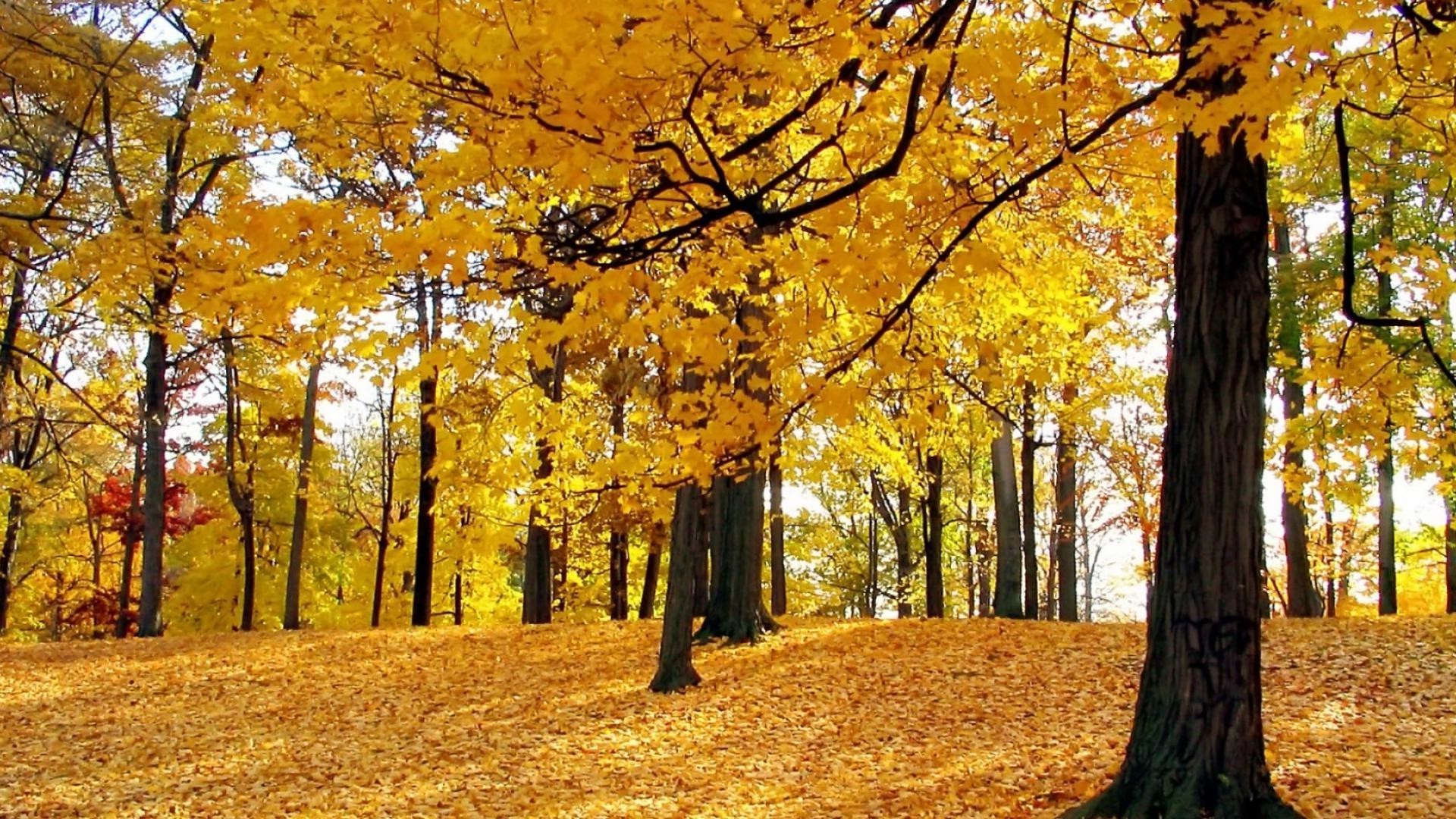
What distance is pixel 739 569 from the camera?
1078 centimetres

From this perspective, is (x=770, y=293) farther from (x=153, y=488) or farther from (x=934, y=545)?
(x=934, y=545)

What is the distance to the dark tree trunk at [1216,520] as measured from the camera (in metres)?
4.26

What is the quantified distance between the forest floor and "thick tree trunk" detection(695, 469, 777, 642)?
422 mm

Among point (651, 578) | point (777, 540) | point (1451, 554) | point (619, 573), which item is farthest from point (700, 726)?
point (619, 573)

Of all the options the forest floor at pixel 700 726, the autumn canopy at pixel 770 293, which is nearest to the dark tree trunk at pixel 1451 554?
the autumn canopy at pixel 770 293

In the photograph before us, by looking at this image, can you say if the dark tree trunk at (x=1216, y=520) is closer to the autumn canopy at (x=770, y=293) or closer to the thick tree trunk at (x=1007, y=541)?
the autumn canopy at (x=770, y=293)

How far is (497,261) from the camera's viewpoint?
353 centimetres

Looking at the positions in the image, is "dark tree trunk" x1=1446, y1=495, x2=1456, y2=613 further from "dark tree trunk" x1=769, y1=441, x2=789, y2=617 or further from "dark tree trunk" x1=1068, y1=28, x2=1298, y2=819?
"dark tree trunk" x1=1068, y1=28, x2=1298, y2=819

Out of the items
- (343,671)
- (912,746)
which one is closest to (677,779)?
(912,746)

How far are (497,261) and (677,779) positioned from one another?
13.5 ft

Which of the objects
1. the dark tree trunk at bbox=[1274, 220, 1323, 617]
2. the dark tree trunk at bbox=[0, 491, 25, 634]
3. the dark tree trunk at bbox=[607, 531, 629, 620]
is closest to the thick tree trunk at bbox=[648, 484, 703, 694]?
the dark tree trunk at bbox=[1274, 220, 1323, 617]

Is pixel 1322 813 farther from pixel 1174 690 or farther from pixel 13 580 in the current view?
pixel 13 580

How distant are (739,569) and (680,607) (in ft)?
7.05

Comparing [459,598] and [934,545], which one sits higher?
[934,545]
